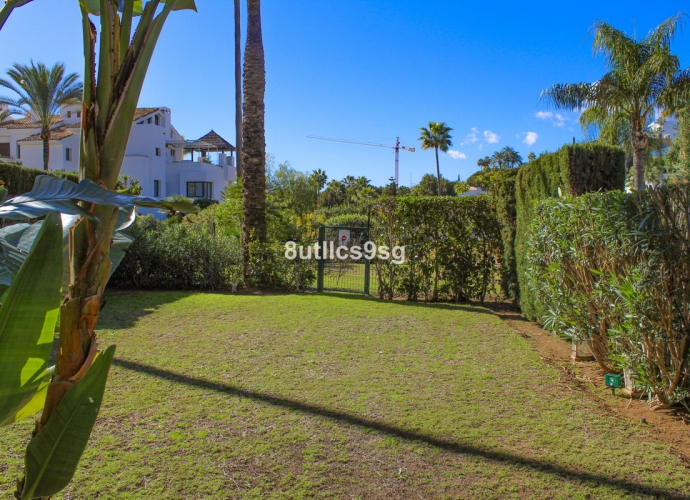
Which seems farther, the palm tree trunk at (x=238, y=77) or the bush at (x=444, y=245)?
the palm tree trunk at (x=238, y=77)

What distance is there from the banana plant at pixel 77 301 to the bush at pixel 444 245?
36.4 feet

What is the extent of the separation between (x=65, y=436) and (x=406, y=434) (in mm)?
3642

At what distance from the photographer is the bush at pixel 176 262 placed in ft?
42.1

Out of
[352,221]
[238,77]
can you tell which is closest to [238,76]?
[238,77]

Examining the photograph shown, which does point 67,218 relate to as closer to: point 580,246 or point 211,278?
point 580,246

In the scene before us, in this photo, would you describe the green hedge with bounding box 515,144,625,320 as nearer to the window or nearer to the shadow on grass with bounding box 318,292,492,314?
the shadow on grass with bounding box 318,292,492,314

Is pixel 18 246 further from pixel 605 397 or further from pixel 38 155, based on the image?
pixel 38 155

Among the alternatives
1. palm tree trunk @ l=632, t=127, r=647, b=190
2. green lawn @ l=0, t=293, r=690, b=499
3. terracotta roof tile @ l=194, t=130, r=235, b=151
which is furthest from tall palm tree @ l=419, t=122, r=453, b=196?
green lawn @ l=0, t=293, r=690, b=499

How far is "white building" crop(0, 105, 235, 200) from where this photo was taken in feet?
127

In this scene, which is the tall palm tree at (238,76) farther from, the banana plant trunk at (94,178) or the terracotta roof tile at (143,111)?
the banana plant trunk at (94,178)

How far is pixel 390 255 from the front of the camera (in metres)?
12.5

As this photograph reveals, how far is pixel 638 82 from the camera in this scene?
1908 cm

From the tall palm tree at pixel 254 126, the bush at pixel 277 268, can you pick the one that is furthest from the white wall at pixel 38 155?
the bush at pixel 277 268

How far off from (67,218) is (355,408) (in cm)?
415
